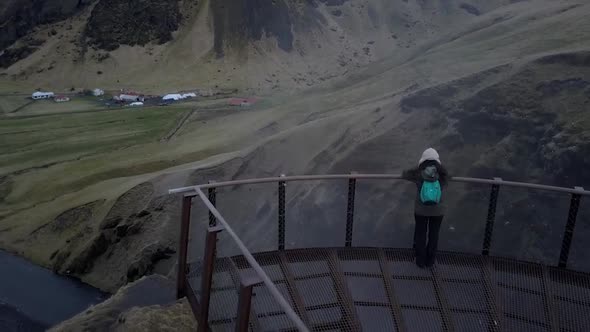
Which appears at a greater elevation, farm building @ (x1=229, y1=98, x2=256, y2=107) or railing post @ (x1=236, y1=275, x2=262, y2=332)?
railing post @ (x1=236, y1=275, x2=262, y2=332)

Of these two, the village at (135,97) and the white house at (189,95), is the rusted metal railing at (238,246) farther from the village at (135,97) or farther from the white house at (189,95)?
the white house at (189,95)

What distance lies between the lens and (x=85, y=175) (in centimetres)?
2142

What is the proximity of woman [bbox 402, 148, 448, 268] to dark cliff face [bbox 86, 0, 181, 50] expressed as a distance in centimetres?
4909

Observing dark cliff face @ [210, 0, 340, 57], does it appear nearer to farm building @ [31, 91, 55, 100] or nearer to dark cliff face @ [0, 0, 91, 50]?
farm building @ [31, 91, 55, 100]

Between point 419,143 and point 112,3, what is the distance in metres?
47.4

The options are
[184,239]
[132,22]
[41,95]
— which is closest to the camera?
[184,239]

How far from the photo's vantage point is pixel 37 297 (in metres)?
15.1

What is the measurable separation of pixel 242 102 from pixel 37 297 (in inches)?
841

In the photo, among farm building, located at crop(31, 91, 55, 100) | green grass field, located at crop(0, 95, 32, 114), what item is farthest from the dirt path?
farm building, located at crop(31, 91, 55, 100)

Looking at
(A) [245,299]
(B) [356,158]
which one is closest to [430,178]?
(A) [245,299]

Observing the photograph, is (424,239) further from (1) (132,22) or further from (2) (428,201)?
(1) (132,22)

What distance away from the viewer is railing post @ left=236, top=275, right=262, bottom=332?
9.36 feet

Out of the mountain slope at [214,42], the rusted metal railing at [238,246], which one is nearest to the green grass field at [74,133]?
the mountain slope at [214,42]

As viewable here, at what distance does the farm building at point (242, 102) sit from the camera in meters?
33.9
